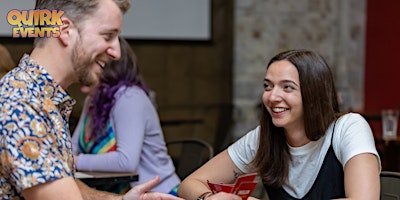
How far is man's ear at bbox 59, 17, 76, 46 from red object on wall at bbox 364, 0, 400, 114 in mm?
5061

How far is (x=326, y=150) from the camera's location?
7.43ft

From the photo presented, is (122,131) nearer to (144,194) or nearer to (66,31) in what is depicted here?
(144,194)

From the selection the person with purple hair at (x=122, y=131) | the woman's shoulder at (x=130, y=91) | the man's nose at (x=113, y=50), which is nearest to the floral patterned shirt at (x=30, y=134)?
the man's nose at (x=113, y=50)

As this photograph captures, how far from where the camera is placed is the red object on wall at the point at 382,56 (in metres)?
6.46

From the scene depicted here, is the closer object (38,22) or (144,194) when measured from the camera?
A: (38,22)

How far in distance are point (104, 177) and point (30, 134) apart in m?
1.29

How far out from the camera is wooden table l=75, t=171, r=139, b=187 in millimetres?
2695

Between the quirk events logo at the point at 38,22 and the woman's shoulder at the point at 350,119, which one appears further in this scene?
the woman's shoulder at the point at 350,119

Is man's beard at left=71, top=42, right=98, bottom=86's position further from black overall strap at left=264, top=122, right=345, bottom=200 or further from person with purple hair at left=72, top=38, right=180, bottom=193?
person with purple hair at left=72, top=38, right=180, bottom=193

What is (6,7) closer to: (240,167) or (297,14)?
(240,167)

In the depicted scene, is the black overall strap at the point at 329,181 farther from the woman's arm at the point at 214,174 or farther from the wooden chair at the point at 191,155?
the wooden chair at the point at 191,155

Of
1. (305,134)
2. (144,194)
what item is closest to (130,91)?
(305,134)

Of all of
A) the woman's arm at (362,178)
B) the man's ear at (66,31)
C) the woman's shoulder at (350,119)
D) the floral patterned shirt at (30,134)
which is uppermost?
the man's ear at (66,31)

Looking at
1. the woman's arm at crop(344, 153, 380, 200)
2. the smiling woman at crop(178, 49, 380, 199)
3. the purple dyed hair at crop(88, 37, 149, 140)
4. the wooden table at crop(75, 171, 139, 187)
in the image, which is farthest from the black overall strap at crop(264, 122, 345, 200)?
the purple dyed hair at crop(88, 37, 149, 140)
